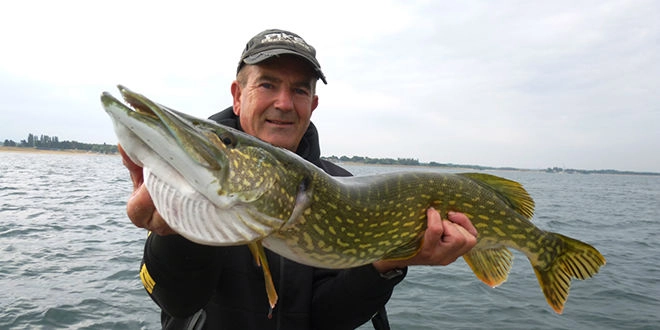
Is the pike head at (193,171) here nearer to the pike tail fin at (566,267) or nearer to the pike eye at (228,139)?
the pike eye at (228,139)

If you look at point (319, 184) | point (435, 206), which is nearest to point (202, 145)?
point (319, 184)

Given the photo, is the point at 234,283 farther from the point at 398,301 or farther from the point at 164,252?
the point at 398,301

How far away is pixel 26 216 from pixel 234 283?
36.0 ft

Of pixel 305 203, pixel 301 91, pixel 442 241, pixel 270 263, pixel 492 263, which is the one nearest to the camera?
pixel 305 203

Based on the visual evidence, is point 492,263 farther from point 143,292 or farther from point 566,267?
point 143,292

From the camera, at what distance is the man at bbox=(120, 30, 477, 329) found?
192 centimetres

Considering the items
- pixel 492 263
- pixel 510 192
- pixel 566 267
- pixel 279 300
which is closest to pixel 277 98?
pixel 279 300

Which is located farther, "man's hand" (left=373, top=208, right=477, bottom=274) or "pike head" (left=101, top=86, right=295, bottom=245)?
"man's hand" (left=373, top=208, right=477, bottom=274)

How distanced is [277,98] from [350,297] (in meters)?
1.31

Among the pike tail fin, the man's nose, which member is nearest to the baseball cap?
the man's nose

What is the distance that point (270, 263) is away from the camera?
8.07ft

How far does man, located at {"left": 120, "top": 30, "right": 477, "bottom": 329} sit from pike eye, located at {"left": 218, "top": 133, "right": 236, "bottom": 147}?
35 centimetres

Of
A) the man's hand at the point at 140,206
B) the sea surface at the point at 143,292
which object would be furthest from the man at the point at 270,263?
the sea surface at the point at 143,292

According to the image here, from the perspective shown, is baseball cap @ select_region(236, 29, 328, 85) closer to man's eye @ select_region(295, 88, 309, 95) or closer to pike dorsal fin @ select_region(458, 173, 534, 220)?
man's eye @ select_region(295, 88, 309, 95)
